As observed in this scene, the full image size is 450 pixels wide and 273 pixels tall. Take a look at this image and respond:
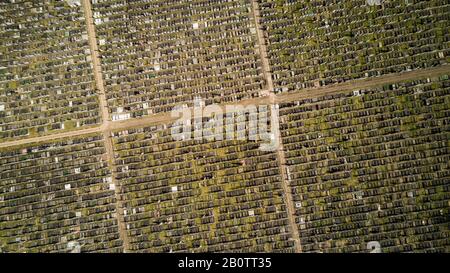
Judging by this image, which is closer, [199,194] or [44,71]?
[199,194]

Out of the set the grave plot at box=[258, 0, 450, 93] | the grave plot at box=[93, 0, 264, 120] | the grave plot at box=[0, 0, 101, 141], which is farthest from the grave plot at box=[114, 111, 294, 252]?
the grave plot at box=[258, 0, 450, 93]

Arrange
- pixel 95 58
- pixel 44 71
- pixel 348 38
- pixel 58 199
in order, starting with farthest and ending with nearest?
pixel 95 58 → pixel 44 71 → pixel 348 38 → pixel 58 199

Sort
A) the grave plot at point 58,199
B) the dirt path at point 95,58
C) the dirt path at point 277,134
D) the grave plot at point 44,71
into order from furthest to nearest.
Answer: the dirt path at point 95,58 < the grave plot at point 44,71 < the grave plot at point 58,199 < the dirt path at point 277,134

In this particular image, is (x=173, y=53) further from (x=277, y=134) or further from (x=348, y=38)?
(x=348, y=38)

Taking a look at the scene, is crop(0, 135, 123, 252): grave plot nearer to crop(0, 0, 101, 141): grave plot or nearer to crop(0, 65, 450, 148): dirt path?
crop(0, 65, 450, 148): dirt path

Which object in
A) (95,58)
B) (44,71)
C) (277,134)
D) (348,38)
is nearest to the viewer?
(277,134)

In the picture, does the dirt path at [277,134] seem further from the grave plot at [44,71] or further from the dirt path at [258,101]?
the grave plot at [44,71]

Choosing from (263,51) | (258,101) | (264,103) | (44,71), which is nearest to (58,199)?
(44,71)

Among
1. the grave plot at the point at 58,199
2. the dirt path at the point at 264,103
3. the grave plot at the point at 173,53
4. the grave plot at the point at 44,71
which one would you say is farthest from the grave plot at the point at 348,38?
the grave plot at the point at 58,199
